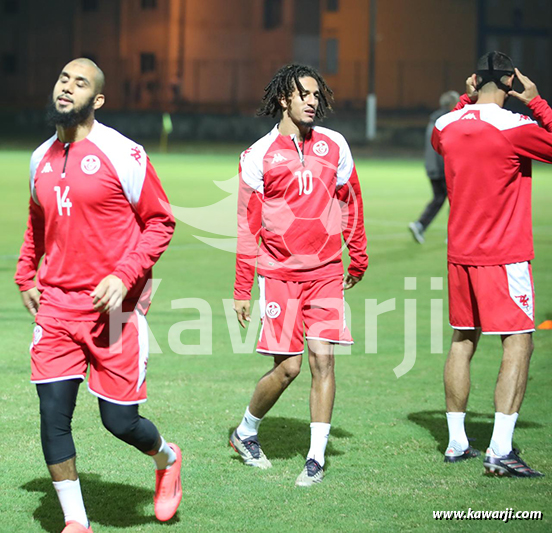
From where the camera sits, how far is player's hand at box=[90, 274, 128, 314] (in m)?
4.73

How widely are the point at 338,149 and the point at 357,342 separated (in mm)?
4121

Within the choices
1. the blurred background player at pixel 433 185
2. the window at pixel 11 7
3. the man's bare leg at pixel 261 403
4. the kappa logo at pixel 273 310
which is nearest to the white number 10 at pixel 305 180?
the kappa logo at pixel 273 310

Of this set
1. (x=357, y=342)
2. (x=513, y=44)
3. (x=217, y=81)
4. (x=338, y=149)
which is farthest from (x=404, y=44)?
(x=338, y=149)

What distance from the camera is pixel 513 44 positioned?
193 feet

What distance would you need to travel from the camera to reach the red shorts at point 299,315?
6066 mm

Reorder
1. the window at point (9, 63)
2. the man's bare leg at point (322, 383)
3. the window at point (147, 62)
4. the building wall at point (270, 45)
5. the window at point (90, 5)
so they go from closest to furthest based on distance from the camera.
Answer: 1. the man's bare leg at point (322, 383)
2. the building wall at point (270, 45)
3. the window at point (147, 62)
4. the window at point (90, 5)
5. the window at point (9, 63)

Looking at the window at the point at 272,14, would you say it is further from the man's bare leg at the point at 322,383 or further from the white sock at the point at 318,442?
the white sock at the point at 318,442

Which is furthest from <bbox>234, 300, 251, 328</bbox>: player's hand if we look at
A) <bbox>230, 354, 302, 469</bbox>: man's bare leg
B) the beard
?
the beard

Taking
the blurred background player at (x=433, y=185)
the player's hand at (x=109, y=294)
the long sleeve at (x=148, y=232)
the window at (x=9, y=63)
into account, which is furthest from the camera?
the window at (x=9, y=63)

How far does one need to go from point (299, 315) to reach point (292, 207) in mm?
612

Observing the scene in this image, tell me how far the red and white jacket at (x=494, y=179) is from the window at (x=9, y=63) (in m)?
58.6

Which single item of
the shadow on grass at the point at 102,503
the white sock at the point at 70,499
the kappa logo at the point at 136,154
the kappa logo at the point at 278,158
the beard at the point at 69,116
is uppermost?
the beard at the point at 69,116

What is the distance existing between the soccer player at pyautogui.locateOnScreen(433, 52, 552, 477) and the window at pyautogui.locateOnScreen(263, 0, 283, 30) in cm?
5387

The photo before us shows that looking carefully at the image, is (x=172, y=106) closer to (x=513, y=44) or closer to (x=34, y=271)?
(x=513, y=44)
